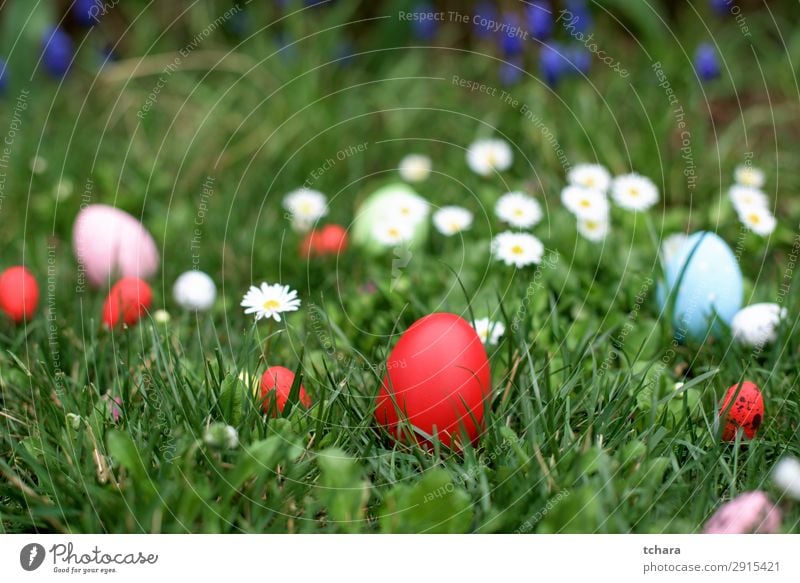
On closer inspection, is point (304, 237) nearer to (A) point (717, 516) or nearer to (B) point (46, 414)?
(B) point (46, 414)

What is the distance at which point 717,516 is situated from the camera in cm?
114

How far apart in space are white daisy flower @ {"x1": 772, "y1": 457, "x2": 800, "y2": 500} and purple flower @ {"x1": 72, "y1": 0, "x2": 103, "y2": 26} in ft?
8.07

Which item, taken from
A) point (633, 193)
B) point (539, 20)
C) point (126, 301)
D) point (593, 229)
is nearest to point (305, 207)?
point (126, 301)

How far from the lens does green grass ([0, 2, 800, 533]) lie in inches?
44.4

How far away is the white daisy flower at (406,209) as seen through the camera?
73.1 inches

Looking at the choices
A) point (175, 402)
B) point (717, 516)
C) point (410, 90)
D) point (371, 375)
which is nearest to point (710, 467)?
point (717, 516)

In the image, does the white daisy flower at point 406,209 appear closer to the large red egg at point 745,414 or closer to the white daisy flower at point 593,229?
the white daisy flower at point 593,229

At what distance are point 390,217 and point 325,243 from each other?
152mm

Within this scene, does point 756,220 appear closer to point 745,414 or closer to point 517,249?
point 517,249

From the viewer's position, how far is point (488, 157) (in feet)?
7.21

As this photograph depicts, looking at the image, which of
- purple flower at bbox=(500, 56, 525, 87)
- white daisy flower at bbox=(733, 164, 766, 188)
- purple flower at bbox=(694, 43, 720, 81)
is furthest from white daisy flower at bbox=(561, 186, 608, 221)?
purple flower at bbox=(500, 56, 525, 87)

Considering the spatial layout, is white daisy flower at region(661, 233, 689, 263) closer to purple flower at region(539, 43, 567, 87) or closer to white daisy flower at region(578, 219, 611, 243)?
white daisy flower at region(578, 219, 611, 243)

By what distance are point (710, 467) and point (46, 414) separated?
0.96 meters

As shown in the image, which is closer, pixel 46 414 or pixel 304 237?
pixel 46 414
